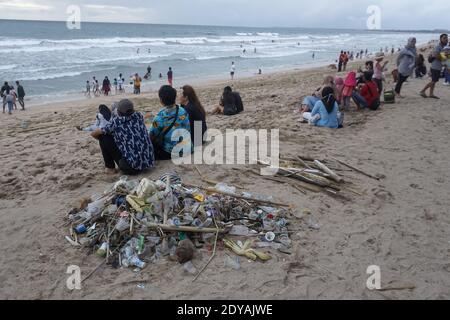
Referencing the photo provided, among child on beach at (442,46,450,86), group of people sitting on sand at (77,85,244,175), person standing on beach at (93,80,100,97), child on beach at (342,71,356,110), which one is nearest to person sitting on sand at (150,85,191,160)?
group of people sitting on sand at (77,85,244,175)

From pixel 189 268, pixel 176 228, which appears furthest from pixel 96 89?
pixel 189 268

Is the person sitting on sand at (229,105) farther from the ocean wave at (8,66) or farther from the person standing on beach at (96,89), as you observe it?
the ocean wave at (8,66)

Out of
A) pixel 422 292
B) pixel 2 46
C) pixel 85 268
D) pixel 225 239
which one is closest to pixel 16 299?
pixel 85 268

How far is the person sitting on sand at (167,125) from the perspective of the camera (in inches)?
211

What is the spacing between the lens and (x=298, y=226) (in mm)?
4133

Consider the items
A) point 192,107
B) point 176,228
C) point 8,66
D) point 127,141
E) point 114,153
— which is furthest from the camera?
point 8,66

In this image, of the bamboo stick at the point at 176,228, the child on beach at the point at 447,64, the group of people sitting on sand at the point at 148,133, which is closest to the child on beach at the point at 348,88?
the child on beach at the point at 447,64

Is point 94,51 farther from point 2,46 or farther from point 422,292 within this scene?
point 422,292

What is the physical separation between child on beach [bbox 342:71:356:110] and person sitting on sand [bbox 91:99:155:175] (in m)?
5.34

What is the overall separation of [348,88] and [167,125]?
5130 millimetres

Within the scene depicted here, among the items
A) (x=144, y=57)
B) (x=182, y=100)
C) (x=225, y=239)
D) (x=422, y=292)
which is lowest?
(x=422, y=292)

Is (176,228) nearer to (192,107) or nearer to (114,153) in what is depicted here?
(114,153)
